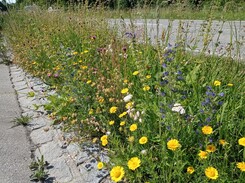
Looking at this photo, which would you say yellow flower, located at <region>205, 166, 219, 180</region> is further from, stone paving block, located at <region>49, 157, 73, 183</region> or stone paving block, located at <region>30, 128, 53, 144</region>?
stone paving block, located at <region>30, 128, 53, 144</region>

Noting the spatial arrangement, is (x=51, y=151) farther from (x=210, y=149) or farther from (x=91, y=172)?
(x=210, y=149)

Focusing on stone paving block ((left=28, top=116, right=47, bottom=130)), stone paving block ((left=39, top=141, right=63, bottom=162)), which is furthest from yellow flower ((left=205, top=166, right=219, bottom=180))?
stone paving block ((left=28, top=116, right=47, bottom=130))

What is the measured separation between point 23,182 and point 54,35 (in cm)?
340

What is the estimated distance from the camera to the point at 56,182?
78.2 inches

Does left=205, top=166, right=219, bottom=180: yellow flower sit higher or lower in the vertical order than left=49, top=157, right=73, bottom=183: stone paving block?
higher

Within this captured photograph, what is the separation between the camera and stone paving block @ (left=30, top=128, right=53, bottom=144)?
2591 mm

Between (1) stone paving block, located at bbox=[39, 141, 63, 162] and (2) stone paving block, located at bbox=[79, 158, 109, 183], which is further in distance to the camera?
(1) stone paving block, located at bbox=[39, 141, 63, 162]

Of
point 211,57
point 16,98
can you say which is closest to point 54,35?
point 16,98

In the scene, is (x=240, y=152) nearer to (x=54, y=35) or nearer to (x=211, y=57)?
(x=211, y=57)

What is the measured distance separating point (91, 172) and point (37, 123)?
3.94 feet

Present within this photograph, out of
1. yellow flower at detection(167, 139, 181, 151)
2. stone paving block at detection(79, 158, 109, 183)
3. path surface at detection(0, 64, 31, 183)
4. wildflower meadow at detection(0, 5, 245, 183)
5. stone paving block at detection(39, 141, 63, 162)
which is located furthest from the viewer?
stone paving block at detection(39, 141, 63, 162)

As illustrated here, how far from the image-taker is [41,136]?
268 cm

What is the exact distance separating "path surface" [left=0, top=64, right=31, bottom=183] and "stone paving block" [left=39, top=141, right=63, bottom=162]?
0.14 metres

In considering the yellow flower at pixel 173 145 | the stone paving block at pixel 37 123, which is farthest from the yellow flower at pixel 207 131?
the stone paving block at pixel 37 123
